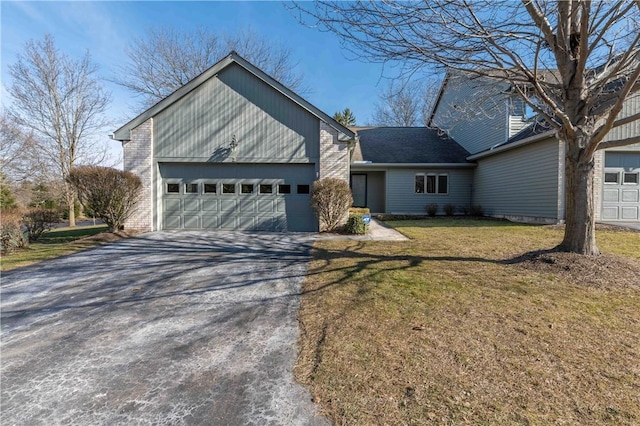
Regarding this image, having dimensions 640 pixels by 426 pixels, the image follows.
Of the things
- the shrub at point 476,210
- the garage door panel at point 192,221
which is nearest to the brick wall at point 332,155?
the garage door panel at point 192,221

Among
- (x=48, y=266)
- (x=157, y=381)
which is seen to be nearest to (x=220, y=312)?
(x=157, y=381)

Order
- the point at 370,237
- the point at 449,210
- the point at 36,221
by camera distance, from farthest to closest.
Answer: the point at 449,210 < the point at 36,221 < the point at 370,237

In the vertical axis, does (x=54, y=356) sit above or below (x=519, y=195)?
below

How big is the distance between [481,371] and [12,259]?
935cm

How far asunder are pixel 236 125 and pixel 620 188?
14.8 m

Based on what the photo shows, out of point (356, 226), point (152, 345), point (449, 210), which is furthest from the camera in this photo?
point (449, 210)

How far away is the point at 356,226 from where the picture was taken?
1002 cm

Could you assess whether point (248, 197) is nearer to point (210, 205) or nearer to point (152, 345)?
point (210, 205)

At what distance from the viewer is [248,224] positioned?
11.1 m

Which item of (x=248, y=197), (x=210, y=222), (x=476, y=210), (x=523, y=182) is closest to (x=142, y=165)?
(x=210, y=222)

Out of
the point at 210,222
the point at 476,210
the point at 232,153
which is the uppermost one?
the point at 232,153

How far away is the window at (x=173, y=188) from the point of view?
11180 mm

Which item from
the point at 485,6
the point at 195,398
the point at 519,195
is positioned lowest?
the point at 195,398

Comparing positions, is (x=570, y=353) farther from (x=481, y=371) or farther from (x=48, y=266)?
(x=48, y=266)
